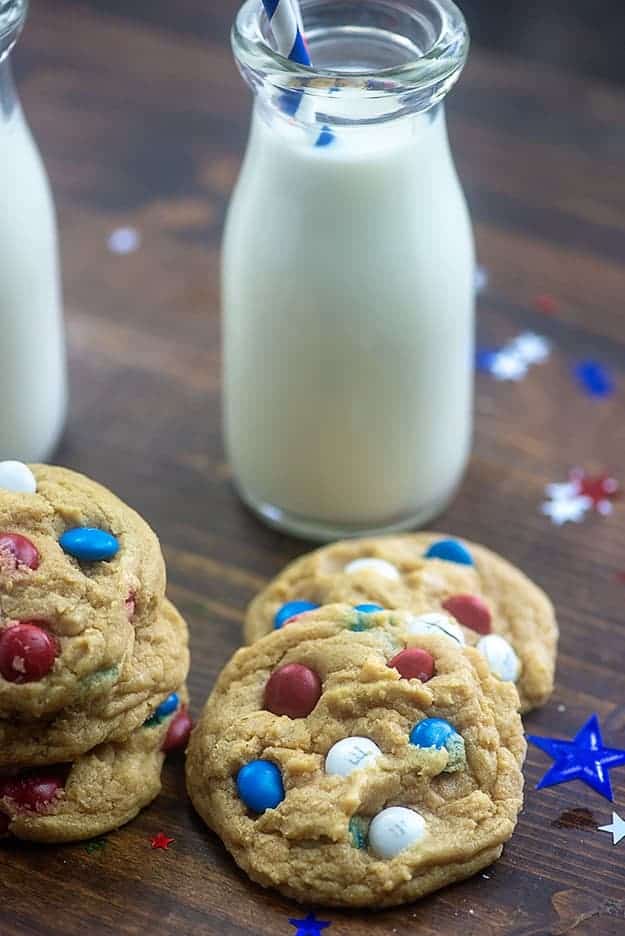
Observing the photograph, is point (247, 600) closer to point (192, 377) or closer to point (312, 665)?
point (312, 665)

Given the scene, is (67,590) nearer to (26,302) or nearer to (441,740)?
(441,740)

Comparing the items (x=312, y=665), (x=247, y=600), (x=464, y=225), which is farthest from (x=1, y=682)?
(x=464, y=225)

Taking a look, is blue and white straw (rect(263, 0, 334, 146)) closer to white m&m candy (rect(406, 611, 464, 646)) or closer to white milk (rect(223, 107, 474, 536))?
white milk (rect(223, 107, 474, 536))

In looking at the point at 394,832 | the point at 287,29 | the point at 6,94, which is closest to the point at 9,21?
the point at 6,94

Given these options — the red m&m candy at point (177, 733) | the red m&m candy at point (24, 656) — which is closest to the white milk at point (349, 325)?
the red m&m candy at point (177, 733)

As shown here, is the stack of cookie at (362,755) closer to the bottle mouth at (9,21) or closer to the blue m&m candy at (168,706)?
the blue m&m candy at (168,706)
